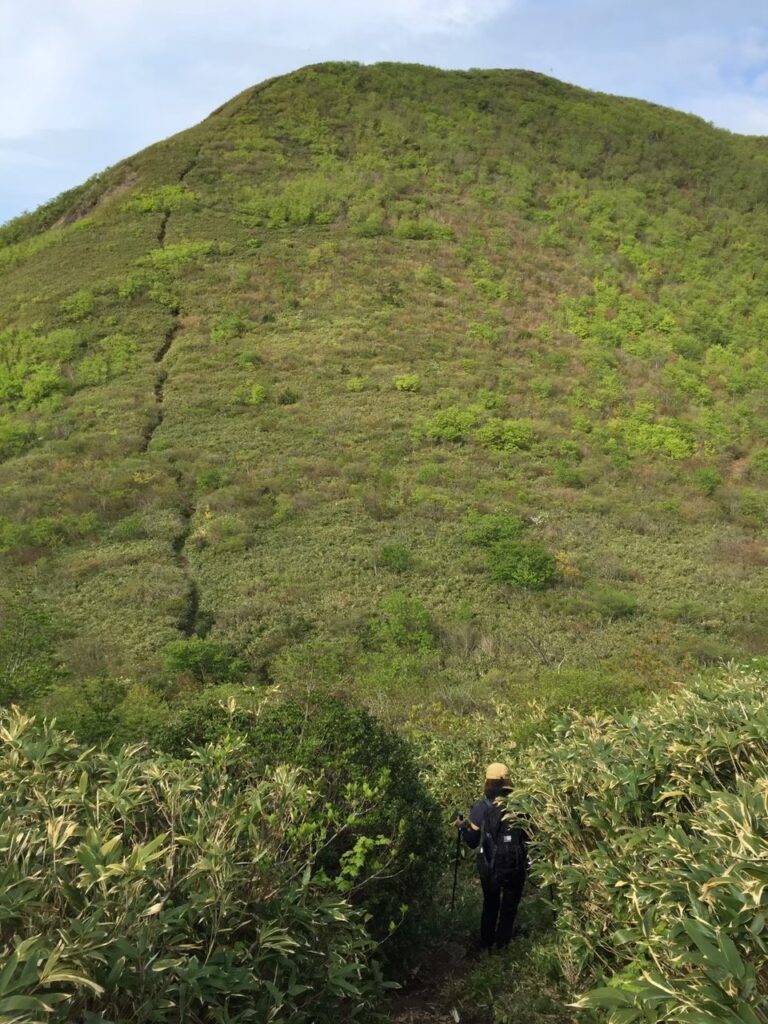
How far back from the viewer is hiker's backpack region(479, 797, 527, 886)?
4738mm

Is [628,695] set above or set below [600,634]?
above

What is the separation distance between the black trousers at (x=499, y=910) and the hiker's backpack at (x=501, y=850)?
49mm

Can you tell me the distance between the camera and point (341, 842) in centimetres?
414

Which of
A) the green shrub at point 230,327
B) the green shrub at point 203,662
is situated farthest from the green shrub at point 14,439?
the green shrub at point 203,662

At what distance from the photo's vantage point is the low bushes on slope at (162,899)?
86.4 inches

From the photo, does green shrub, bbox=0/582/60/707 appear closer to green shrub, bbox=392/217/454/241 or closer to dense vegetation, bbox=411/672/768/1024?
dense vegetation, bbox=411/672/768/1024

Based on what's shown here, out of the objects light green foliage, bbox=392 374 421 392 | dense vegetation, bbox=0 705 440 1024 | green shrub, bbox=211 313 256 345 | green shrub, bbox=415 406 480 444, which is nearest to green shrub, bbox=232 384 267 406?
green shrub, bbox=211 313 256 345

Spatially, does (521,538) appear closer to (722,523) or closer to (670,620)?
(670,620)

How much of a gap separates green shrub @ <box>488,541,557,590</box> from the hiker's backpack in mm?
12748

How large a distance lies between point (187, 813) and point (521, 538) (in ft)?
54.9

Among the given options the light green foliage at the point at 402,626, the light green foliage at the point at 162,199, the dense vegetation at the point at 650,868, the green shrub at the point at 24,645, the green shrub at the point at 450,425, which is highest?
the light green foliage at the point at 162,199

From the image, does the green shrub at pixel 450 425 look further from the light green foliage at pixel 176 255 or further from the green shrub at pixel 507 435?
the light green foliage at pixel 176 255

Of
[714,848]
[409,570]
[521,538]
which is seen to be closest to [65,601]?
[409,570]

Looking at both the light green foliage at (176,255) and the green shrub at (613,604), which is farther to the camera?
the light green foliage at (176,255)
